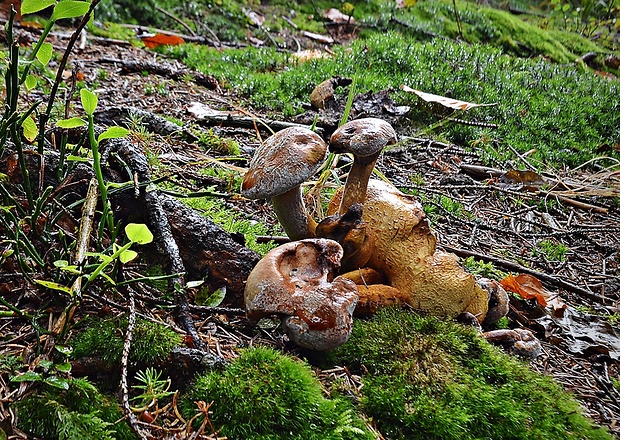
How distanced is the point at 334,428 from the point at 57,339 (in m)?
0.94

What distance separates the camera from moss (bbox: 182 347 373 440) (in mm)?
1506

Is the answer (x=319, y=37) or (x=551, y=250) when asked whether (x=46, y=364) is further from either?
(x=319, y=37)

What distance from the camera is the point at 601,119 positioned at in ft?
22.2

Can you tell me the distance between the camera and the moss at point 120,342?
5.17ft

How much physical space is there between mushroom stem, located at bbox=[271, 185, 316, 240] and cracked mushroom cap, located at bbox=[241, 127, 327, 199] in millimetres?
215

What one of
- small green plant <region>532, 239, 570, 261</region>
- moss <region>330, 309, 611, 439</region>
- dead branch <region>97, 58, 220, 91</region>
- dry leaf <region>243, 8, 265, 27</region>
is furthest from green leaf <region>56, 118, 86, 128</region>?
dry leaf <region>243, 8, 265, 27</region>

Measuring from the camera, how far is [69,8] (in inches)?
56.1

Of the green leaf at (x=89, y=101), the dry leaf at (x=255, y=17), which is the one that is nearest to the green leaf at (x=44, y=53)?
the green leaf at (x=89, y=101)

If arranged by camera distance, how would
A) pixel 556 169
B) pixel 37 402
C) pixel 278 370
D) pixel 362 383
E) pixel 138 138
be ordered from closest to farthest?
pixel 37 402 < pixel 278 370 < pixel 362 383 < pixel 138 138 < pixel 556 169

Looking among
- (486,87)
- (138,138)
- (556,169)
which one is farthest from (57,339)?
(486,87)

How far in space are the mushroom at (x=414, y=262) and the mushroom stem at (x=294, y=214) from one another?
193 millimetres

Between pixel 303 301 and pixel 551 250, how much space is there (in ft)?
9.20

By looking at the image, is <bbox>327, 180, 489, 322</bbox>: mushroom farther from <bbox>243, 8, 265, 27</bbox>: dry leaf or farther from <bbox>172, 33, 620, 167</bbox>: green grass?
<bbox>243, 8, 265, 27</bbox>: dry leaf

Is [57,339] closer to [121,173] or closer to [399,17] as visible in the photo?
[121,173]
